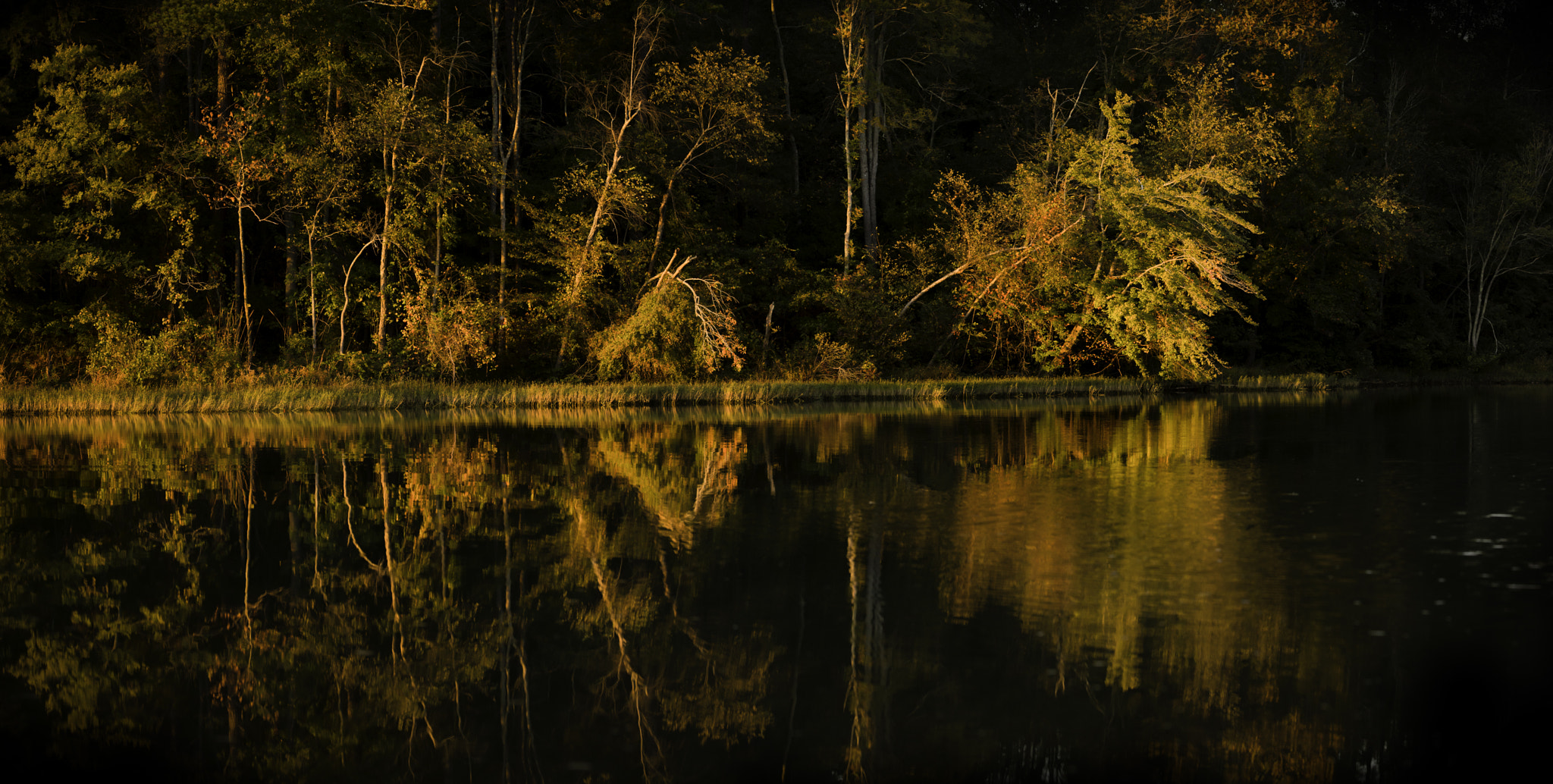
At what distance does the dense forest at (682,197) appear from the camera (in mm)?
31875

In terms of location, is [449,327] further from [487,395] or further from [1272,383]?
[1272,383]

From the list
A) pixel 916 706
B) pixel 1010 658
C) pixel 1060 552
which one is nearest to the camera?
pixel 916 706

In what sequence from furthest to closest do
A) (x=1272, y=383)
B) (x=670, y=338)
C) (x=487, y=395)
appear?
(x=1272, y=383), (x=670, y=338), (x=487, y=395)

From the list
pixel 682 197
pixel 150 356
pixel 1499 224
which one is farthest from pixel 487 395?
pixel 1499 224

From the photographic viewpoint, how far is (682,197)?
3672 centimetres

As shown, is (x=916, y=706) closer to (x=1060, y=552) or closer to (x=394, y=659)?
(x=394, y=659)

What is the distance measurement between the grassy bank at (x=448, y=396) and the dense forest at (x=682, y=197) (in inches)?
58.2

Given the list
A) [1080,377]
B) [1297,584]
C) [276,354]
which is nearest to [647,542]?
[1297,584]

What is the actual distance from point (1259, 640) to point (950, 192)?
36.0m

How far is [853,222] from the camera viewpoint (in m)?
38.5

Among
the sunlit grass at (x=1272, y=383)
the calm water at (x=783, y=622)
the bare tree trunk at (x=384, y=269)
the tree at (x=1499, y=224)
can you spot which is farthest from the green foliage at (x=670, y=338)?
the tree at (x=1499, y=224)

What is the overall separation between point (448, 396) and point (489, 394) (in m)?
0.94

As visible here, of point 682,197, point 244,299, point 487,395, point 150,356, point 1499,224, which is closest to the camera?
point 487,395

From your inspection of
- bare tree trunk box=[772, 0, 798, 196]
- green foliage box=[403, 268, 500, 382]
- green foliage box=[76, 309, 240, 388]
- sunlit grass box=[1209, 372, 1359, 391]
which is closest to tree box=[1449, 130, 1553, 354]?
sunlit grass box=[1209, 372, 1359, 391]
